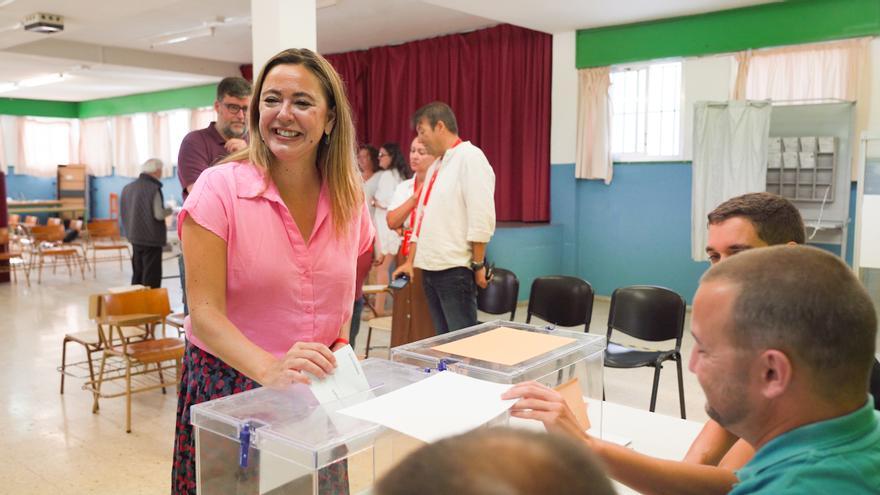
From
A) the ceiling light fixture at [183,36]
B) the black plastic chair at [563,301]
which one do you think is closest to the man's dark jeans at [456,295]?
the black plastic chair at [563,301]

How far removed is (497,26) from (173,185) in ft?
29.3

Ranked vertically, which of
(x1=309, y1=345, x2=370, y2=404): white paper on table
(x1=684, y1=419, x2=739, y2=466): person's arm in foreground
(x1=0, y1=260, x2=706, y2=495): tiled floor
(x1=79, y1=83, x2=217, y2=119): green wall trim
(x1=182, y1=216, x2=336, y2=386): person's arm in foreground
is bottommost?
(x1=0, y1=260, x2=706, y2=495): tiled floor

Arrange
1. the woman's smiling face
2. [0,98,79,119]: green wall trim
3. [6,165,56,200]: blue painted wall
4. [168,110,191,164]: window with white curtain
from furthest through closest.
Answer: [6,165,56,200]: blue painted wall → [0,98,79,119]: green wall trim → [168,110,191,164]: window with white curtain → the woman's smiling face

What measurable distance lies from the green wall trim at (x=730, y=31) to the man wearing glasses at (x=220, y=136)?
523 centimetres

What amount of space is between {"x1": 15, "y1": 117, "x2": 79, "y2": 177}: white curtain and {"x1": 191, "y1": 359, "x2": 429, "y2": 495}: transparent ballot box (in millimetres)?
17859

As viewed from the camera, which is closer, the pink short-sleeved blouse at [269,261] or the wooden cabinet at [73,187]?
the pink short-sleeved blouse at [269,261]

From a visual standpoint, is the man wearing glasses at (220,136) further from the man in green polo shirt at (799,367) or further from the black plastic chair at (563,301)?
the man in green polo shirt at (799,367)

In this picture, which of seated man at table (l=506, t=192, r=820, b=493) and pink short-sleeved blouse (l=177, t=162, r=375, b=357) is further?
pink short-sleeved blouse (l=177, t=162, r=375, b=357)

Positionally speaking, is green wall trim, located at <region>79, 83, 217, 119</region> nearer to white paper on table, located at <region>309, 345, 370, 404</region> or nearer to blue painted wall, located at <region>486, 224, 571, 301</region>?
blue painted wall, located at <region>486, 224, 571, 301</region>

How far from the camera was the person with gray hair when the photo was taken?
6.57 metres

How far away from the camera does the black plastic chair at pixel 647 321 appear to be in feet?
12.5

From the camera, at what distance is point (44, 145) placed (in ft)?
54.6

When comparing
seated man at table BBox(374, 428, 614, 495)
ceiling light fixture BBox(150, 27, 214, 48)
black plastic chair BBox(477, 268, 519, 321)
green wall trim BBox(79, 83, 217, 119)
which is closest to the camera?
seated man at table BBox(374, 428, 614, 495)

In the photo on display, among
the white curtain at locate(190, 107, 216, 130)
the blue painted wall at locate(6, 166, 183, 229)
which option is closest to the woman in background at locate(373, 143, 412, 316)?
the white curtain at locate(190, 107, 216, 130)
